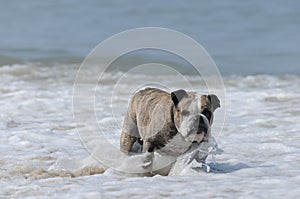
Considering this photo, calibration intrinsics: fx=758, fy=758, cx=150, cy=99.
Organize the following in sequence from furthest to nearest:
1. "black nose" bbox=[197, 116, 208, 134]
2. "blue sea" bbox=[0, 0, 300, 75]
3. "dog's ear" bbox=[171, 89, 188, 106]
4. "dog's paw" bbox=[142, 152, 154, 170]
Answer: "blue sea" bbox=[0, 0, 300, 75]
"dog's paw" bbox=[142, 152, 154, 170]
"dog's ear" bbox=[171, 89, 188, 106]
"black nose" bbox=[197, 116, 208, 134]

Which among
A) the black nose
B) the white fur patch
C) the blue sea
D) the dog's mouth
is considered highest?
the blue sea

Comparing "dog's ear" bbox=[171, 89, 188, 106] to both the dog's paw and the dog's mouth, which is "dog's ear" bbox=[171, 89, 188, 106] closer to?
the dog's mouth

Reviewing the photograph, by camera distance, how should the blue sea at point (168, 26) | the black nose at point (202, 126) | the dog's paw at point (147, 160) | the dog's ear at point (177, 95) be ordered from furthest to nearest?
the blue sea at point (168, 26), the dog's paw at point (147, 160), the dog's ear at point (177, 95), the black nose at point (202, 126)

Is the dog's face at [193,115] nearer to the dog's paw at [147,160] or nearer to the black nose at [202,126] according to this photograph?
the black nose at [202,126]

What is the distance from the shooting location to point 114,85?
11148 millimetres

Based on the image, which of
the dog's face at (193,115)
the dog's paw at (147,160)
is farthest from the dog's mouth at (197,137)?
the dog's paw at (147,160)

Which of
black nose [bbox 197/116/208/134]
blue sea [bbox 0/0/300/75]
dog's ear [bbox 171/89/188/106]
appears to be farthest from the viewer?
blue sea [bbox 0/0/300/75]

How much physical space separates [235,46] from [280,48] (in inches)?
42.3

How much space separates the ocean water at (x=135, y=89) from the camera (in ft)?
17.0

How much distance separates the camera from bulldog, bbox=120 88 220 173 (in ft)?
16.3

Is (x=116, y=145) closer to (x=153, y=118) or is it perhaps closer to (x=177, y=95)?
(x=153, y=118)

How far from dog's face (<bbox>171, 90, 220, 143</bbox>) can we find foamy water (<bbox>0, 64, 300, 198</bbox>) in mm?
366

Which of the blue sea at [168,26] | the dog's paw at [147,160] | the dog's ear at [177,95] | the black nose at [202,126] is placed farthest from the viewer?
the blue sea at [168,26]

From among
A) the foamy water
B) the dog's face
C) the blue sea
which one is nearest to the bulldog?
the dog's face
